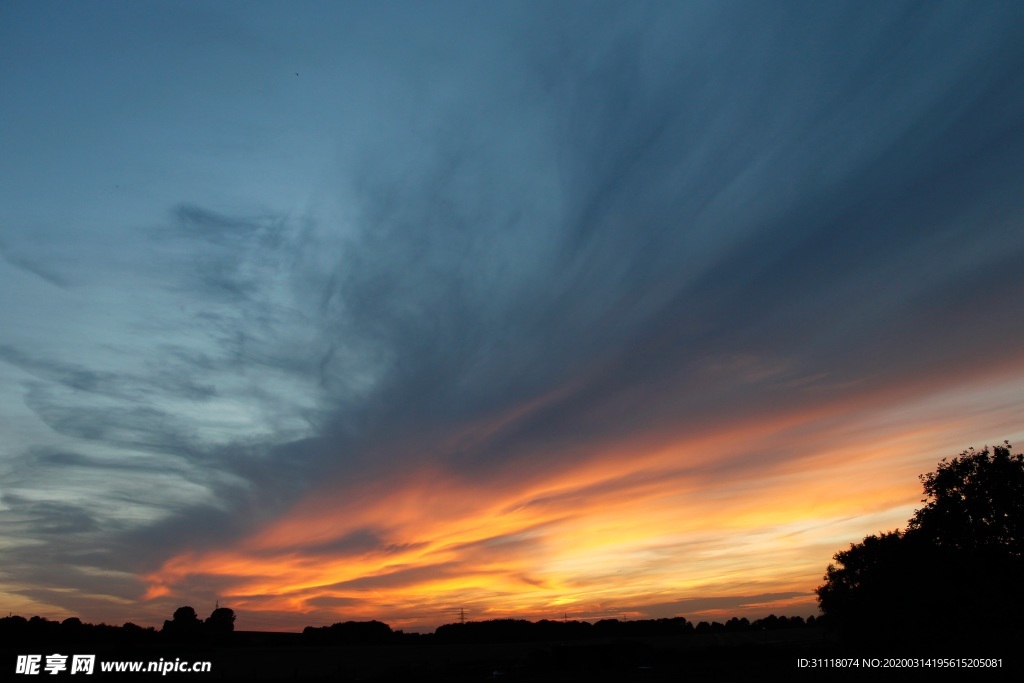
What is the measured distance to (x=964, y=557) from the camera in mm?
52781

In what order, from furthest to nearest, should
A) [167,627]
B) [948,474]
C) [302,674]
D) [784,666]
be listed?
[167,627] → [302,674] → [784,666] → [948,474]

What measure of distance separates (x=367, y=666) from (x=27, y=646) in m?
47.6

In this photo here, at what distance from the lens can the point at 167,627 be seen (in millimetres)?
147375

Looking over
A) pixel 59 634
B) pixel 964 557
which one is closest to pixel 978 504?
pixel 964 557

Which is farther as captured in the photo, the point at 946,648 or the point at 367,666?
the point at 367,666

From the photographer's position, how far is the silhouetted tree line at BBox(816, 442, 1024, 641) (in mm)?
49844

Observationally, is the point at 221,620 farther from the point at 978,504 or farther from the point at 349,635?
the point at 978,504

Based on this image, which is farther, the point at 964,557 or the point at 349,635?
the point at 349,635

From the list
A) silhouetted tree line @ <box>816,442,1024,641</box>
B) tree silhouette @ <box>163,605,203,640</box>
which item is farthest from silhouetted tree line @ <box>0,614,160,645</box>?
silhouetted tree line @ <box>816,442,1024,641</box>

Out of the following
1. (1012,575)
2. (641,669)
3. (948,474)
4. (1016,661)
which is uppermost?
(948,474)

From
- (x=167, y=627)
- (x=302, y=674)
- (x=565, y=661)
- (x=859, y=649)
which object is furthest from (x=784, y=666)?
(x=167, y=627)

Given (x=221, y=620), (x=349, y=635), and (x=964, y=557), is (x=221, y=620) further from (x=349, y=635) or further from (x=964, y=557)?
(x=964, y=557)

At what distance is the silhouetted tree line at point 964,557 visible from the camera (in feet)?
164

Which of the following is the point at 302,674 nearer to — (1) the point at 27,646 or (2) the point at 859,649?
(1) the point at 27,646
